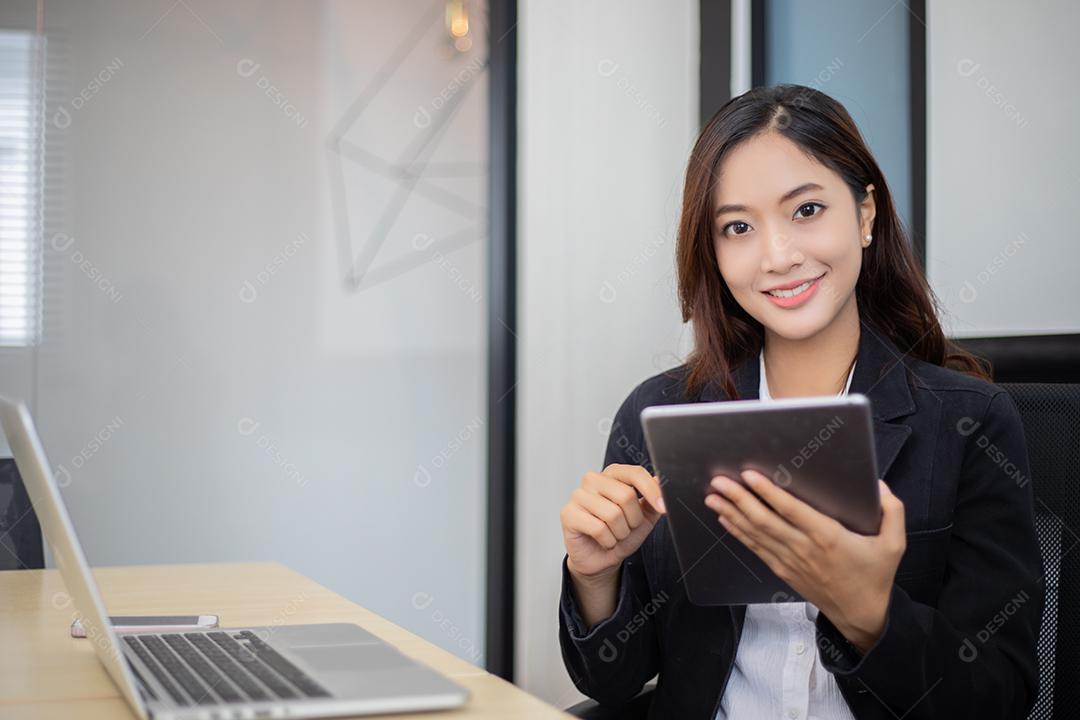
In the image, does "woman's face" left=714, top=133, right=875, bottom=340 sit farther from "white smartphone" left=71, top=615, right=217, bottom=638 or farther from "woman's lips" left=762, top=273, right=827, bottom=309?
"white smartphone" left=71, top=615, right=217, bottom=638

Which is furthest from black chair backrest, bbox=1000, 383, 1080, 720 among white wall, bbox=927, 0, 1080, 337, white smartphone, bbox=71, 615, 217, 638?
white smartphone, bbox=71, 615, 217, 638

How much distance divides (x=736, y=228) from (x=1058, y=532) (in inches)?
21.1

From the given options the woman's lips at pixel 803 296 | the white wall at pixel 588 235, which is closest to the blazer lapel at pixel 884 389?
the woman's lips at pixel 803 296

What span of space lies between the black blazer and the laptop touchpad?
43cm

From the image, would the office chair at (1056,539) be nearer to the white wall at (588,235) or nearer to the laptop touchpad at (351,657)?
the laptop touchpad at (351,657)

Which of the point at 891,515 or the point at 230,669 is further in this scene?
the point at 891,515

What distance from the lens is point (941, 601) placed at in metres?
1.25

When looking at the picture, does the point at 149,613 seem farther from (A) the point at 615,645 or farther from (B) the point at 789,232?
(B) the point at 789,232

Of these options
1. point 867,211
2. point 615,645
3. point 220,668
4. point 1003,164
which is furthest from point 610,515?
point 1003,164

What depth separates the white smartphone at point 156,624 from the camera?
1.12 meters

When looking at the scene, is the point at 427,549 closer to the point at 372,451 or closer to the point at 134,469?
the point at 372,451

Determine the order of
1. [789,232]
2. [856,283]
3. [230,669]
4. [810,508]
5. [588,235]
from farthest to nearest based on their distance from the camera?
[588,235], [856,283], [789,232], [810,508], [230,669]

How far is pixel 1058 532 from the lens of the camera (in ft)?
3.97

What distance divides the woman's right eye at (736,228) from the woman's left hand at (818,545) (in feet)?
1.62
